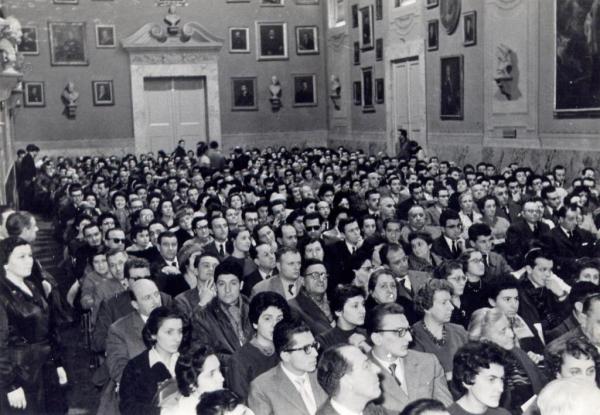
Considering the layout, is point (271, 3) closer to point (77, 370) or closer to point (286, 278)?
point (77, 370)

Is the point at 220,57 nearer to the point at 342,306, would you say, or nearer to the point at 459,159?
the point at 459,159

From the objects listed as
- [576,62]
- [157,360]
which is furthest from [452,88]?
[157,360]

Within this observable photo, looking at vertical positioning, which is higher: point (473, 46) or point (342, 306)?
point (473, 46)

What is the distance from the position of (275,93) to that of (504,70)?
38.9ft

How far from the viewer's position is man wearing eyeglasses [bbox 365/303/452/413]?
5062 mm

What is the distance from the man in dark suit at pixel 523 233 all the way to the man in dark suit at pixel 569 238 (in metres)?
0.16

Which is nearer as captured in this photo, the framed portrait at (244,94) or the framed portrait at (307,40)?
the framed portrait at (244,94)

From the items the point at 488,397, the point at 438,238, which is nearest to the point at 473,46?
the point at 438,238

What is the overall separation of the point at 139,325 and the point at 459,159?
15.2 m

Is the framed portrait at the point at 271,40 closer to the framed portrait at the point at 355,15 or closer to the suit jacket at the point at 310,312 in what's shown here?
the framed portrait at the point at 355,15

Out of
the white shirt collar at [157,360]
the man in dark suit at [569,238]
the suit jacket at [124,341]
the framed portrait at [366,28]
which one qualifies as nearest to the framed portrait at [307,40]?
the framed portrait at [366,28]

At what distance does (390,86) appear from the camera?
942 inches

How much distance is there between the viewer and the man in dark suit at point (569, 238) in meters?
9.41

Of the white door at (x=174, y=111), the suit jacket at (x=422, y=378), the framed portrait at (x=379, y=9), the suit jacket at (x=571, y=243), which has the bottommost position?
the suit jacket at (x=422, y=378)
